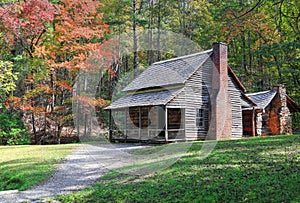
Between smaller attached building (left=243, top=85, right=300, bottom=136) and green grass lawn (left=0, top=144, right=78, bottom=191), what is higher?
smaller attached building (left=243, top=85, right=300, bottom=136)

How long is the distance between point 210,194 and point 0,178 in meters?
7.93

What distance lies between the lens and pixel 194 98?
2019cm

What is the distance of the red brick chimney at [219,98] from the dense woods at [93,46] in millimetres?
2587

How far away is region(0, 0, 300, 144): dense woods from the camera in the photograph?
919 inches

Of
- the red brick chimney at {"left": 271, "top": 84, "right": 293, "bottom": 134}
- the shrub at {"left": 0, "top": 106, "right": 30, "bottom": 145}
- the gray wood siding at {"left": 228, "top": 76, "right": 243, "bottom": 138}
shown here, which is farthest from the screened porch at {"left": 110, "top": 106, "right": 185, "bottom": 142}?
the red brick chimney at {"left": 271, "top": 84, "right": 293, "bottom": 134}

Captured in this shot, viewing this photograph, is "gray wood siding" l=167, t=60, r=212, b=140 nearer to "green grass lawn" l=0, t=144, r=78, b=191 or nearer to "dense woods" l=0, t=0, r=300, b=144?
"dense woods" l=0, t=0, r=300, b=144

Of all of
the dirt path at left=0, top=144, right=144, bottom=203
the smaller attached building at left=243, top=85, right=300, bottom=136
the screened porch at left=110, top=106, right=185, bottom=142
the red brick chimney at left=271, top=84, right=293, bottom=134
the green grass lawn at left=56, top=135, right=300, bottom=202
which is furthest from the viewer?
the red brick chimney at left=271, top=84, right=293, bottom=134

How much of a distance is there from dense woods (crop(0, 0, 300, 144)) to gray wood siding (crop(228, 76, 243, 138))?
11.4ft

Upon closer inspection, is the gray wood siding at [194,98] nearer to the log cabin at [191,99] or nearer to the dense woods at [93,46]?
the log cabin at [191,99]

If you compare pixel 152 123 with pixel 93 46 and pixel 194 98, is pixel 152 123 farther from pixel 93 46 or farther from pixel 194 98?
pixel 93 46

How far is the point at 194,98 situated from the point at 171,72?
2.65m

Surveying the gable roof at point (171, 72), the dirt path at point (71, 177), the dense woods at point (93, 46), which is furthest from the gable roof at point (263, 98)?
the dirt path at point (71, 177)

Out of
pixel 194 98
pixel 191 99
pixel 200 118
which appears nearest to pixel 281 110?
pixel 200 118

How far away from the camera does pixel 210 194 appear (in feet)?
23.0
